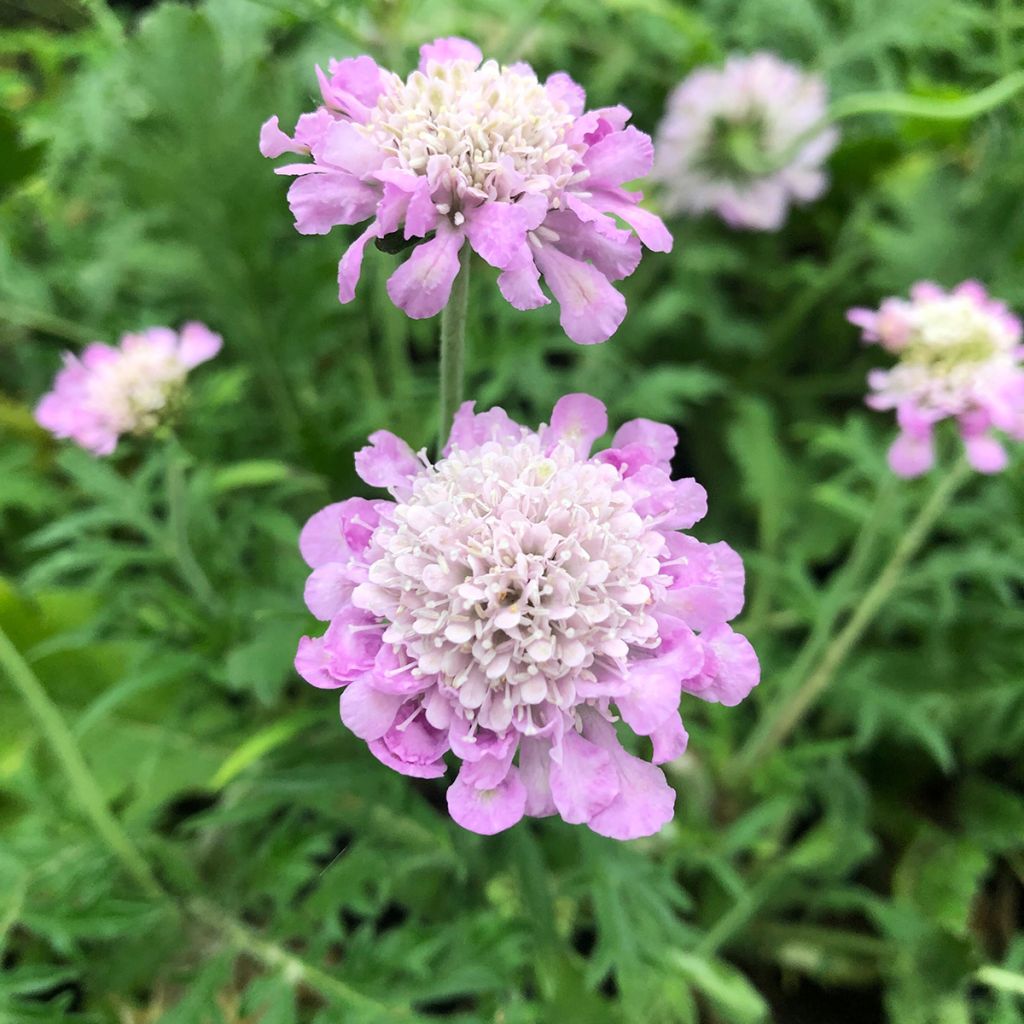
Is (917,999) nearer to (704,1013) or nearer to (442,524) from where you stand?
(704,1013)

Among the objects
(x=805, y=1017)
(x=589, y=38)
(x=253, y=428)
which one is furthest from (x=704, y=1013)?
(x=589, y=38)

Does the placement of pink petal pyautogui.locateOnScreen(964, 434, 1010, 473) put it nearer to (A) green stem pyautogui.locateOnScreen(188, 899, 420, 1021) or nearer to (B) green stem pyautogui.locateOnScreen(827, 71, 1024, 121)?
(B) green stem pyautogui.locateOnScreen(827, 71, 1024, 121)

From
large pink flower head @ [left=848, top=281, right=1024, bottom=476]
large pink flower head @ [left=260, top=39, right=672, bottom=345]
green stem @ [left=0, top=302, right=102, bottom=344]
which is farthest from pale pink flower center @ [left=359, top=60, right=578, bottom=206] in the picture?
green stem @ [left=0, top=302, right=102, bottom=344]

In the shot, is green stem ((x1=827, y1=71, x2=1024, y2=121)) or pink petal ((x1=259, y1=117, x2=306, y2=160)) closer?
pink petal ((x1=259, y1=117, x2=306, y2=160))

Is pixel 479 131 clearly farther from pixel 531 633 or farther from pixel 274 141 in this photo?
pixel 531 633

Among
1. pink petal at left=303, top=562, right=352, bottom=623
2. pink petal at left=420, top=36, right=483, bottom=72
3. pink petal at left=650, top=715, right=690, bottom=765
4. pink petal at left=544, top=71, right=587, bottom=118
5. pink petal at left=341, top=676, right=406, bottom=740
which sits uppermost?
pink petal at left=420, top=36, right=483, bottom=72

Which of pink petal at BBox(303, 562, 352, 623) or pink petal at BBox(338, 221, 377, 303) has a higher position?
pink petal at BBox(338, 221, 377, 303)
